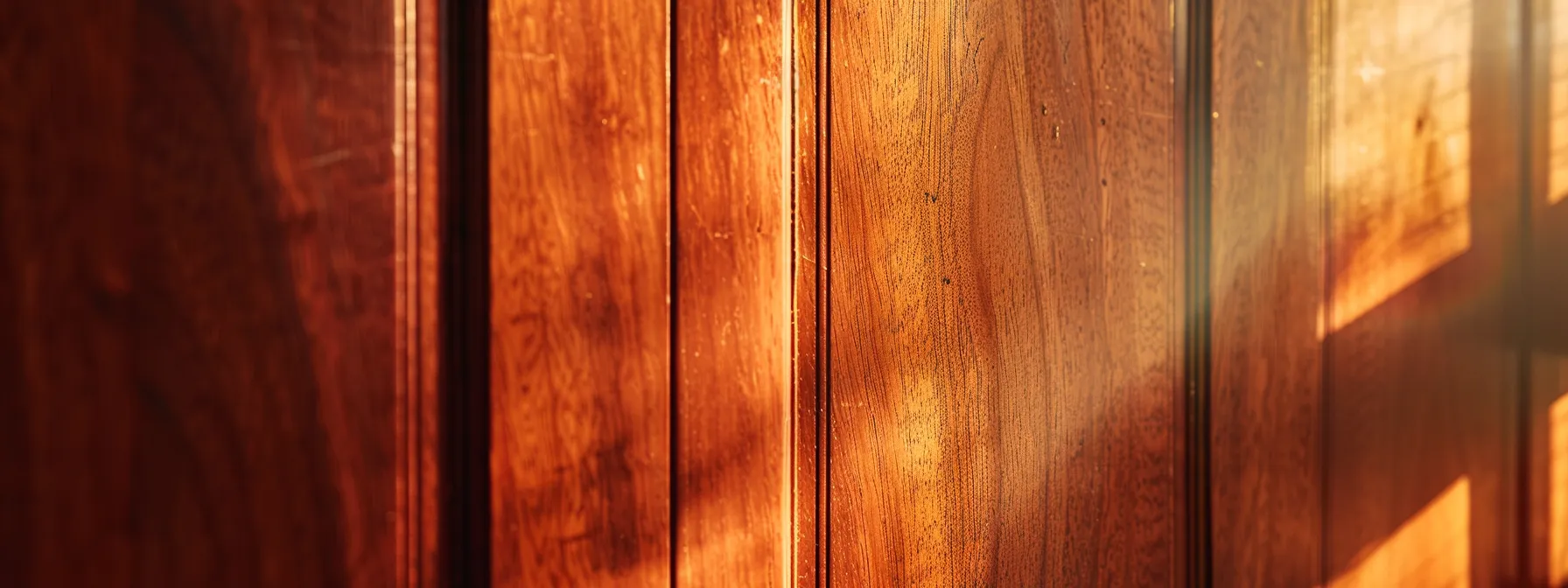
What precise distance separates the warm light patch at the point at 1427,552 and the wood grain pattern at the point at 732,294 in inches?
24.4

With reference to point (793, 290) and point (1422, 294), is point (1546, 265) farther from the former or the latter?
point (793, 290)

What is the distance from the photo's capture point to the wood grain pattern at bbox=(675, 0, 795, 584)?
1.25 feet

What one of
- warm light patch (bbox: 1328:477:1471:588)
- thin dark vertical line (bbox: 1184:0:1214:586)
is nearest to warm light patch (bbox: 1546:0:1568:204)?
warm light patch (bbox: 1328:477:1471:588)

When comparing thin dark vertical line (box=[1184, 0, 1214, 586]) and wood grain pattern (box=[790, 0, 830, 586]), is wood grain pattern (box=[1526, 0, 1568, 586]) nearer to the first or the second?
thin dark vertical line (box=[1184, 0, 1214, 586])

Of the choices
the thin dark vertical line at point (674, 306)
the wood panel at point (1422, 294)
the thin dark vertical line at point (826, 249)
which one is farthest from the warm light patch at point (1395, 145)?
the thin dark vertical line at point (674, 306)

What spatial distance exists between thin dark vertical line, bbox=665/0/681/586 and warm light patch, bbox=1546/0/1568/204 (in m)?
0.99

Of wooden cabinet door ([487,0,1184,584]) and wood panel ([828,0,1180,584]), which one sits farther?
wood panel ([828,0,1180,584])

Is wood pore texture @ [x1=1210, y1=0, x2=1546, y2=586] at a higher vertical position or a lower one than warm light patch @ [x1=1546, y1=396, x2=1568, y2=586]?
higher

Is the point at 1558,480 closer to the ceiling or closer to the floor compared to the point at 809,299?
closer to the floor

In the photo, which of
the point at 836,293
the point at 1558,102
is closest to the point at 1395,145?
the point at 1558,102

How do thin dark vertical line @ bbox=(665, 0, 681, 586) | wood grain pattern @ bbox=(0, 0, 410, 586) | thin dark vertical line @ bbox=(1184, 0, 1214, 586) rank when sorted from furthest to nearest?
thin dark vertical line @ bbox=(1184, 0, 1214, 586) < thin dark vertical line @ bbox=(665, 0, 681, 586) < wood grain pattern @ bbox=(0, 0, 410, 586)

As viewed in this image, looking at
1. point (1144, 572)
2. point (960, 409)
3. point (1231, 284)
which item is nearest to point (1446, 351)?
point (1231, 284)

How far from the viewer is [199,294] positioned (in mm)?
272

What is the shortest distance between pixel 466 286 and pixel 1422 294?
34.9 inches
